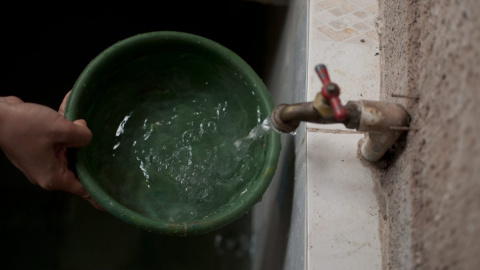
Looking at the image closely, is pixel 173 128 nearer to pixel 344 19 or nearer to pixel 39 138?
pixel 39 138

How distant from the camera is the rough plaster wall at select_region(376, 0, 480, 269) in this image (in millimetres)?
516

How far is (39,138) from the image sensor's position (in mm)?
818

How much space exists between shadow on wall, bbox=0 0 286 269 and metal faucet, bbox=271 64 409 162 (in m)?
0.70

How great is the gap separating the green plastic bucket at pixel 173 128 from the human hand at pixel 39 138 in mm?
44

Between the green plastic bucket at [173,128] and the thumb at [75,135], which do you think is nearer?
the thumb at [75,135]

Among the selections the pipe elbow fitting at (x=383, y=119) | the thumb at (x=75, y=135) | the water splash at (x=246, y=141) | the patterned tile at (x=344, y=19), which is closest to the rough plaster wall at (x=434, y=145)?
the pipe elbow fitting at (x=383, y=119)

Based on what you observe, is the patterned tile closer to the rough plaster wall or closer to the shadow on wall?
the rough plaster wall

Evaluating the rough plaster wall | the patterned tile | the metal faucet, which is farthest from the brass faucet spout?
the patterned tile

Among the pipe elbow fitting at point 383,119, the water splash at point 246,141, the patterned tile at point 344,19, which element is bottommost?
the water splash at point 246,141

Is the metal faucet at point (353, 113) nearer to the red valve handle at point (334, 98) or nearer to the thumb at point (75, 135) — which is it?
the red valve handle at point (334, 98)

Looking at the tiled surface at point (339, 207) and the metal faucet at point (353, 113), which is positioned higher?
the metal faucet at point (353, 113)

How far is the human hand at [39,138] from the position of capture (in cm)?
81

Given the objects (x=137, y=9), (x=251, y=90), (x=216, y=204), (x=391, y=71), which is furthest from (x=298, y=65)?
(x=137, y=9)

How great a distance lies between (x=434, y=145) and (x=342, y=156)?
272mm
